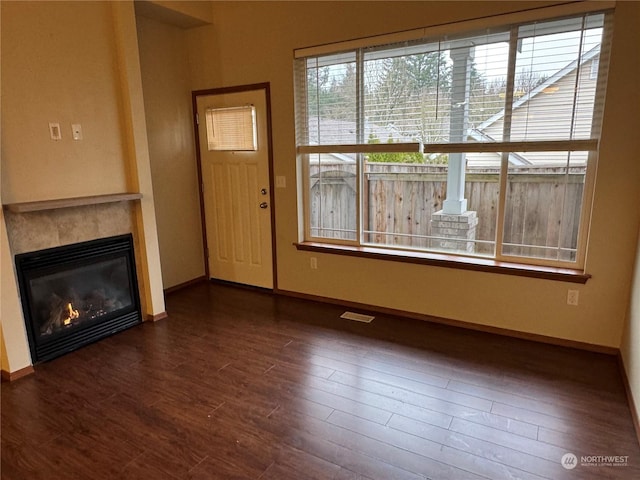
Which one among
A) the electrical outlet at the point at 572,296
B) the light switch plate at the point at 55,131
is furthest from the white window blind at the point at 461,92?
the light switch plate at the point at 55,131

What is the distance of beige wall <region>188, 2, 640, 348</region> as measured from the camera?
2529 millimetres

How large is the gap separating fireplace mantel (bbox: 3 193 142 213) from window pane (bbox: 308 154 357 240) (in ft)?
4.99

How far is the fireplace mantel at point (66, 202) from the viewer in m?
2.53

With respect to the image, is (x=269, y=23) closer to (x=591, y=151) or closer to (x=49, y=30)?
(x=49, y=30)

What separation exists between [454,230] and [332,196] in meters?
1.13

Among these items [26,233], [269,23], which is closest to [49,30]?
[26,233]

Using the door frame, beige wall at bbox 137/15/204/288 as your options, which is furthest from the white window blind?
beige wall at bbox 137/15/204/288

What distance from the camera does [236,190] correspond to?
4.13 m

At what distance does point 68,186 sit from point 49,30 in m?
1.03

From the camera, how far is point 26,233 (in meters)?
2.68

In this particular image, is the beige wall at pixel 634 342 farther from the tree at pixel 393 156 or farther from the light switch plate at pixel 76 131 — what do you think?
the light switch plate at pixel 76 131

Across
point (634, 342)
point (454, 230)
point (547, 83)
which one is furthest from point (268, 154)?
point (634, 342)

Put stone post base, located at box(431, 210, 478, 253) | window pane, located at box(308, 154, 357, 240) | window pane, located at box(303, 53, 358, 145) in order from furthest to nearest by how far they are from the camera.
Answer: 1. window pane, located at box(308, 154, 357, 240)
2. window pane, located at box(303, 53, 358, 145)
3. stone post base, located at box(431, 210, 478, 253)

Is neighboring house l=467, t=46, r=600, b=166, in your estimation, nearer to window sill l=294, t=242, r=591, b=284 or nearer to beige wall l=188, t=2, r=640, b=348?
beige wall l=188, t=2, r=640, b=348
